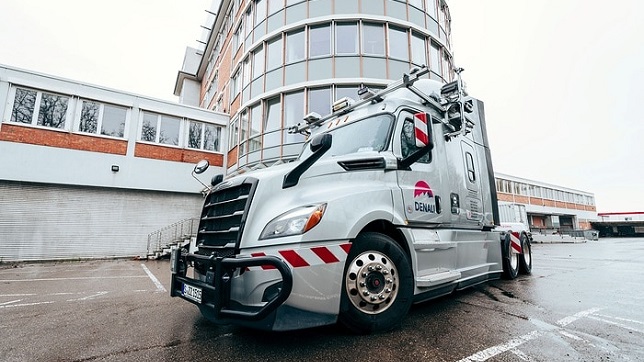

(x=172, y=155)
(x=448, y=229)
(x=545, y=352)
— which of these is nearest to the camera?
(x=545, y=352)

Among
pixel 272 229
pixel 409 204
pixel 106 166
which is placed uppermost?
pixel 106 166

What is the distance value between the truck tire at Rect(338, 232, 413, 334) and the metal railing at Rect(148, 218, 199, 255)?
42.2 feet

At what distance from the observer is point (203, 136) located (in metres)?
16.5

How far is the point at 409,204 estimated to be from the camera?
360 centimetres

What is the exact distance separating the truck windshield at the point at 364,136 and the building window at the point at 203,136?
13781 millimetres

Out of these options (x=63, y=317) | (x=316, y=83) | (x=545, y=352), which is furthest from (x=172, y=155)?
(x=545, y=352)

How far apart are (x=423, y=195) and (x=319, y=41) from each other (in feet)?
38.2

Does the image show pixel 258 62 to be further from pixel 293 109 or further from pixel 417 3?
pixel 417 3

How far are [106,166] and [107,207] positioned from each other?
1.83 m

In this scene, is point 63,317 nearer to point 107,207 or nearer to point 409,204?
point 409,204

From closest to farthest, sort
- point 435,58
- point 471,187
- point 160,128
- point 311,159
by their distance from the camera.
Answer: point 311,159 → point 471,187 → point 435,58 → point 160,128

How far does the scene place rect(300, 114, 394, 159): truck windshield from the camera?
12.2 ft

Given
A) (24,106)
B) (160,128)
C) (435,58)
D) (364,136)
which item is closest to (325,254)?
(364,136)

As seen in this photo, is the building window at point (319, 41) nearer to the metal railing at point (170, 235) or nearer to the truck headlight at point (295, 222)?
the metal railing at point (170, 235)
